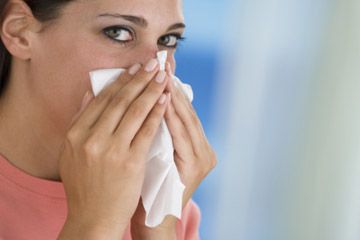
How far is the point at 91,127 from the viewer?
1154 millimetres

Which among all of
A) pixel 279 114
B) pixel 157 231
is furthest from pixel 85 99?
pixel 279 114

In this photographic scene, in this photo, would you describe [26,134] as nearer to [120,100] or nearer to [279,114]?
[120,100]

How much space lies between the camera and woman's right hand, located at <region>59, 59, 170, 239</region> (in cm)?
114

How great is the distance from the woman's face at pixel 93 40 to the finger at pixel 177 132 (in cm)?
11

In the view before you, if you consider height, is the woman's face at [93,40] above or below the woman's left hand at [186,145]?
above

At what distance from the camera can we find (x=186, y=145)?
127 centimetres

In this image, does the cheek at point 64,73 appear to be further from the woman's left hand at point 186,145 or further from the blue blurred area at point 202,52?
the blue blurred area at point 202,52

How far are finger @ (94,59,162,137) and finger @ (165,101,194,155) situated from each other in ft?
0.22

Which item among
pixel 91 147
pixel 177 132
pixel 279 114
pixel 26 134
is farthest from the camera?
pixel 279 114

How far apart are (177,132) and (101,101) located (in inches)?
5.7

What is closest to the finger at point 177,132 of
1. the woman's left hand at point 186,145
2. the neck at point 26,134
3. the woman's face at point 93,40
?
the woman's left hand at point 186,145

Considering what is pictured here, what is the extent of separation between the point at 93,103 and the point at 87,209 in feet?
0.54

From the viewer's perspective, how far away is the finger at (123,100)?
3.76 ft

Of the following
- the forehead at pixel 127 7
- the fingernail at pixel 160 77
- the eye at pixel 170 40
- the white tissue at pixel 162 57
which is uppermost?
the forehead at pixel 127 7
